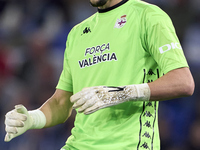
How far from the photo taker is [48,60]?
263 inches

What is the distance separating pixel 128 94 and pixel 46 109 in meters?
1.10

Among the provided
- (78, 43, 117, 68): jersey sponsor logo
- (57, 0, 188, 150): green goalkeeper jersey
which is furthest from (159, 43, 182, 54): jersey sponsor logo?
(78, 43, 117, 68): jersey sponsor logo

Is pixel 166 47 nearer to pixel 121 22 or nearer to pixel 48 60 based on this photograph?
pixel 121 22

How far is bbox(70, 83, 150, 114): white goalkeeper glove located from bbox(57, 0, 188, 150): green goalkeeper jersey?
0.76 ft

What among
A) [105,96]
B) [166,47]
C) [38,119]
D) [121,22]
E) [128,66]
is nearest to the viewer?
[105,96]

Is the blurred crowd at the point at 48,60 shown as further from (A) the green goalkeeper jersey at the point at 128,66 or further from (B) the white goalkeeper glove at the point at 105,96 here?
(B) the white goalkeeper glove at the point at 105,96

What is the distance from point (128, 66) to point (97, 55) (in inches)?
11.7

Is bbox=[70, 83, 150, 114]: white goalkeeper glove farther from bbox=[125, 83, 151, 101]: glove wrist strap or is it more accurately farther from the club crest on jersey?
the club crest on jersey

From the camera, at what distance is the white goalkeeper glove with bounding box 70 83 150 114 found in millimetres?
2383

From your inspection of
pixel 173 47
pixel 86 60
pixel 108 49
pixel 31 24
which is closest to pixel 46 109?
pixel 86 60

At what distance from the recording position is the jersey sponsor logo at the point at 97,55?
281 centimetres

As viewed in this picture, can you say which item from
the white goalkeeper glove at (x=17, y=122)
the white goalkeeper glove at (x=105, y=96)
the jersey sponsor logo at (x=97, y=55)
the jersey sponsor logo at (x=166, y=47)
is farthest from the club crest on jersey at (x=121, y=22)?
the white goalkeeper glove at (x=17, y=122)

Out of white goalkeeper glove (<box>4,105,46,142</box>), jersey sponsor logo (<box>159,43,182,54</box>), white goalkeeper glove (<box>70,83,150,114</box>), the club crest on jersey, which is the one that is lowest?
white goalkeeper glove (<box>4,105,46,142</box>)

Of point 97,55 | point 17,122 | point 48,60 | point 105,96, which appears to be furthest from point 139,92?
point 48,60
